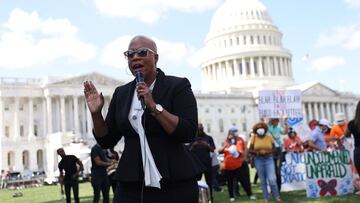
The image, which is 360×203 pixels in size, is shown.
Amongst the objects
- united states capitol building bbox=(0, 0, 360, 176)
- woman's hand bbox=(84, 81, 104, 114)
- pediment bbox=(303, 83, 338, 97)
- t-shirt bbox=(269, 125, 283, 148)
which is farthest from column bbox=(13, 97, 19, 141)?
woman's hand bbox=(84, 81, 104, 114)

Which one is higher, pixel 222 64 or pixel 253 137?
pixel 222 64

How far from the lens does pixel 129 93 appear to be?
3584 millimetres

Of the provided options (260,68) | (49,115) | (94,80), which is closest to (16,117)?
(49,115)

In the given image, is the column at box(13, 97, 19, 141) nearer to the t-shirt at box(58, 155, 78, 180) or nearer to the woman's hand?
the t-shirt at box(58, 155, 78, 180)

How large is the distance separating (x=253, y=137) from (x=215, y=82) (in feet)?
294

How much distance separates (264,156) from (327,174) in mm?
2291

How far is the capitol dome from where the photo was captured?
97.1m

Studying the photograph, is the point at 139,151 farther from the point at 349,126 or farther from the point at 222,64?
the point at 222,64

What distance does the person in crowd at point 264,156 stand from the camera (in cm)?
1104

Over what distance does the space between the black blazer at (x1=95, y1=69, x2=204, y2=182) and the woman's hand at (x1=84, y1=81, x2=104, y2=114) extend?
16cm

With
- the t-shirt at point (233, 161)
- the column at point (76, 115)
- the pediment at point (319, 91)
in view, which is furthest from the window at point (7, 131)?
the t-shirt at point (233, 161)

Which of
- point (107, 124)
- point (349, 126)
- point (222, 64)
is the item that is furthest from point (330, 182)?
point (222, 64)

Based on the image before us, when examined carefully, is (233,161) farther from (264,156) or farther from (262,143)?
(262,143)

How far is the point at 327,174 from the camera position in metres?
12.4
